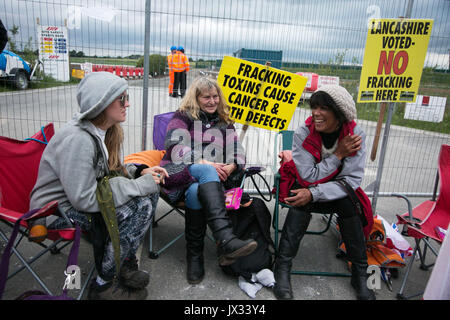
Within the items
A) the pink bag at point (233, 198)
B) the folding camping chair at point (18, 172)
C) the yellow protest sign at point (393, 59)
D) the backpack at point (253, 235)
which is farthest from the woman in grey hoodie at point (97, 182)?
the yellow protest sign at point (393, 59)

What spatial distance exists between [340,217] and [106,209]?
1.77m

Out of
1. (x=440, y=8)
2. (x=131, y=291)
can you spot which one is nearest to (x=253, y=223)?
(x=131, y=291)

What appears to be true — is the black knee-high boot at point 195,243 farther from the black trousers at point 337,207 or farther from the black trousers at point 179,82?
the black trousers at point 179,82

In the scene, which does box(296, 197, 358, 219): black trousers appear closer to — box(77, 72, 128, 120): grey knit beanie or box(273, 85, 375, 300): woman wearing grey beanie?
box(273, 85, 375, 300): woman wearing grey beanie

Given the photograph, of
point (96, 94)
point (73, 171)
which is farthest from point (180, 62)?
point (73, 171)

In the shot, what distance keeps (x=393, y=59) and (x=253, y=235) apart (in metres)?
2.30

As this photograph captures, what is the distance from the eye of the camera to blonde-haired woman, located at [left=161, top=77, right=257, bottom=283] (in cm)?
236

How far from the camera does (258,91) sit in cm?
347

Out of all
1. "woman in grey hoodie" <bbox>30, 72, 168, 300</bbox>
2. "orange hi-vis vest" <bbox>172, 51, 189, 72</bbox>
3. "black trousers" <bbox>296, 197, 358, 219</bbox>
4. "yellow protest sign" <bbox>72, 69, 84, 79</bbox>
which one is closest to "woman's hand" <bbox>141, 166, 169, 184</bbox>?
"woman in grey hoodie" <bbox>30, 72, 168, 300</bbox>

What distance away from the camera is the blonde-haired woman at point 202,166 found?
7.75 feet

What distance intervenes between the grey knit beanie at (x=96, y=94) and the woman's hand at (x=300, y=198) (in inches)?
59.5

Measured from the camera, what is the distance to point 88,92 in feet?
6.56

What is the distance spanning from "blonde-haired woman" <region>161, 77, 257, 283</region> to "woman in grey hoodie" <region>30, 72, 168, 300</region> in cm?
32

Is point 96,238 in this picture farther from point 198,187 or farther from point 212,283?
point 212,283
